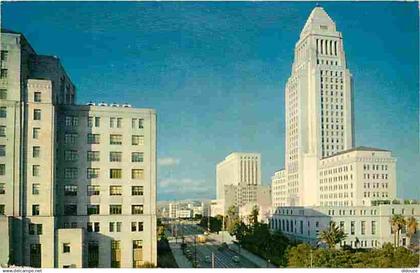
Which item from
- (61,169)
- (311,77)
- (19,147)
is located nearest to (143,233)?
(61,169)

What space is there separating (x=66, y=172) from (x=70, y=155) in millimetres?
696

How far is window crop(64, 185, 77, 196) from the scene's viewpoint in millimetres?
19375

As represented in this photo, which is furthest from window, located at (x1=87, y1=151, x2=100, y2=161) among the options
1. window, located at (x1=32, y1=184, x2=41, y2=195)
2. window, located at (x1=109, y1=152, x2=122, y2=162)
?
window, located at (x1=32, y1=184, x2=41, y2=195)

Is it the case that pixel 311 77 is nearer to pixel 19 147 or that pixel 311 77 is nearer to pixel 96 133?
pixel 96 133

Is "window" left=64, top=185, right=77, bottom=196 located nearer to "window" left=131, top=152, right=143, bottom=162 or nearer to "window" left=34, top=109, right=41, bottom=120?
"window" left=131, top=152, right=143, bottom=162

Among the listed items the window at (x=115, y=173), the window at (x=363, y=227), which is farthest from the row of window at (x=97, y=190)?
the window at (x=363, y=227)

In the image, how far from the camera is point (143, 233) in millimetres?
19766

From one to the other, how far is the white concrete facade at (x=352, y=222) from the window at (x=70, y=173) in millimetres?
15483

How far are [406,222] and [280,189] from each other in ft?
83.4

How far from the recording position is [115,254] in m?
19.2

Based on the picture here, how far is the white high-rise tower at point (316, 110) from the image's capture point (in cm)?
3788

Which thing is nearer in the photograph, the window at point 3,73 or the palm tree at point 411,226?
the window at point 3,73

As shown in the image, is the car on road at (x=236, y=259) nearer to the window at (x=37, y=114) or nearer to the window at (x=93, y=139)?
the window at (x=93, y=139)

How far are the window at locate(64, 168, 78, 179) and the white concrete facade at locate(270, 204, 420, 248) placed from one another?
15483 millimetres
